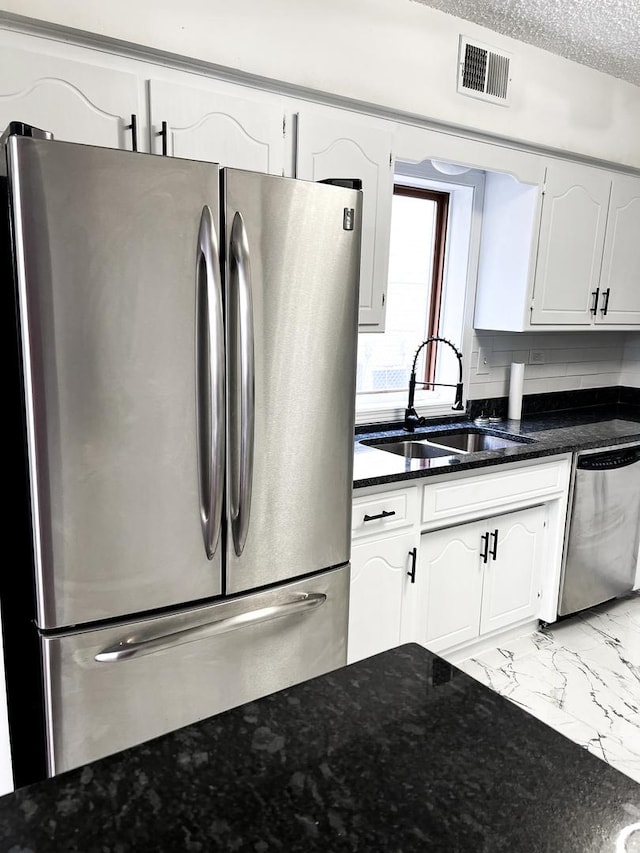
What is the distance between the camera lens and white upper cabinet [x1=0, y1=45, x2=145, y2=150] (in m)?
1.70

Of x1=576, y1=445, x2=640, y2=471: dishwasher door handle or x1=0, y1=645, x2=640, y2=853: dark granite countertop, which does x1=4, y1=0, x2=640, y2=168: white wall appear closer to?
x1=576, y1=445, x2=640, y2=471: dishwasher door handle

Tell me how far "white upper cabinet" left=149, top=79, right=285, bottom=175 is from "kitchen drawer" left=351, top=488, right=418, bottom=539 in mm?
1142

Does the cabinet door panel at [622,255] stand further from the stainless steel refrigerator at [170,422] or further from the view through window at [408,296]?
the stainless steel refrigerator at [170,422]

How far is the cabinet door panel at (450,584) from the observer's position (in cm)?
259

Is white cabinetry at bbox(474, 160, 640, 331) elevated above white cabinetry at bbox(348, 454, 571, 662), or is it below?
above

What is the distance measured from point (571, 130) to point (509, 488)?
1675mm

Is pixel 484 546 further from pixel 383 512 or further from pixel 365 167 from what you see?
pixel 365 167

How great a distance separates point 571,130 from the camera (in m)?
3.06

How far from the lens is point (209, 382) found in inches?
60.6

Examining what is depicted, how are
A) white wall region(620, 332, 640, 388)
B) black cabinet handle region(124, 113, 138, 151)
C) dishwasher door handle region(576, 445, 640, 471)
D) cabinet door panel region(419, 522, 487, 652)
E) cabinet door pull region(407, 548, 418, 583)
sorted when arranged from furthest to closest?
white wall region(620, 332, 640, 388) → dishwasher door handle region(576, 445, 640, 471) → cabinet door panel region(419, 522, 487, 652) → cabinet door pull region(407, 548, 418, 583) → black cabinet handle region(124, 113, 138, 151)

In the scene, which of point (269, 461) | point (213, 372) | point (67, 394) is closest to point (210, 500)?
point (269, 461)

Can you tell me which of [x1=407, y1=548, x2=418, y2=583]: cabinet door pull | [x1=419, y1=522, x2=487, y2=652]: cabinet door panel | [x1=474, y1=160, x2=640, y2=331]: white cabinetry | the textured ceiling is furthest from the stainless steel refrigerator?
[x1=474, y1=160, x2=640, y2=331]: white cabinetry

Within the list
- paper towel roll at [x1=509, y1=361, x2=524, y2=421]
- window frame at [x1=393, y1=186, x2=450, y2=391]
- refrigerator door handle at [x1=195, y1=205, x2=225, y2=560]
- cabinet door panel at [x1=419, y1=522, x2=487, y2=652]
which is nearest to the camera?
refrigerator door handle at [x1=195, y1=205, x2=225, y2=560]

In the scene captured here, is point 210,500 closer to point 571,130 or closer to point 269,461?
point 269,461
